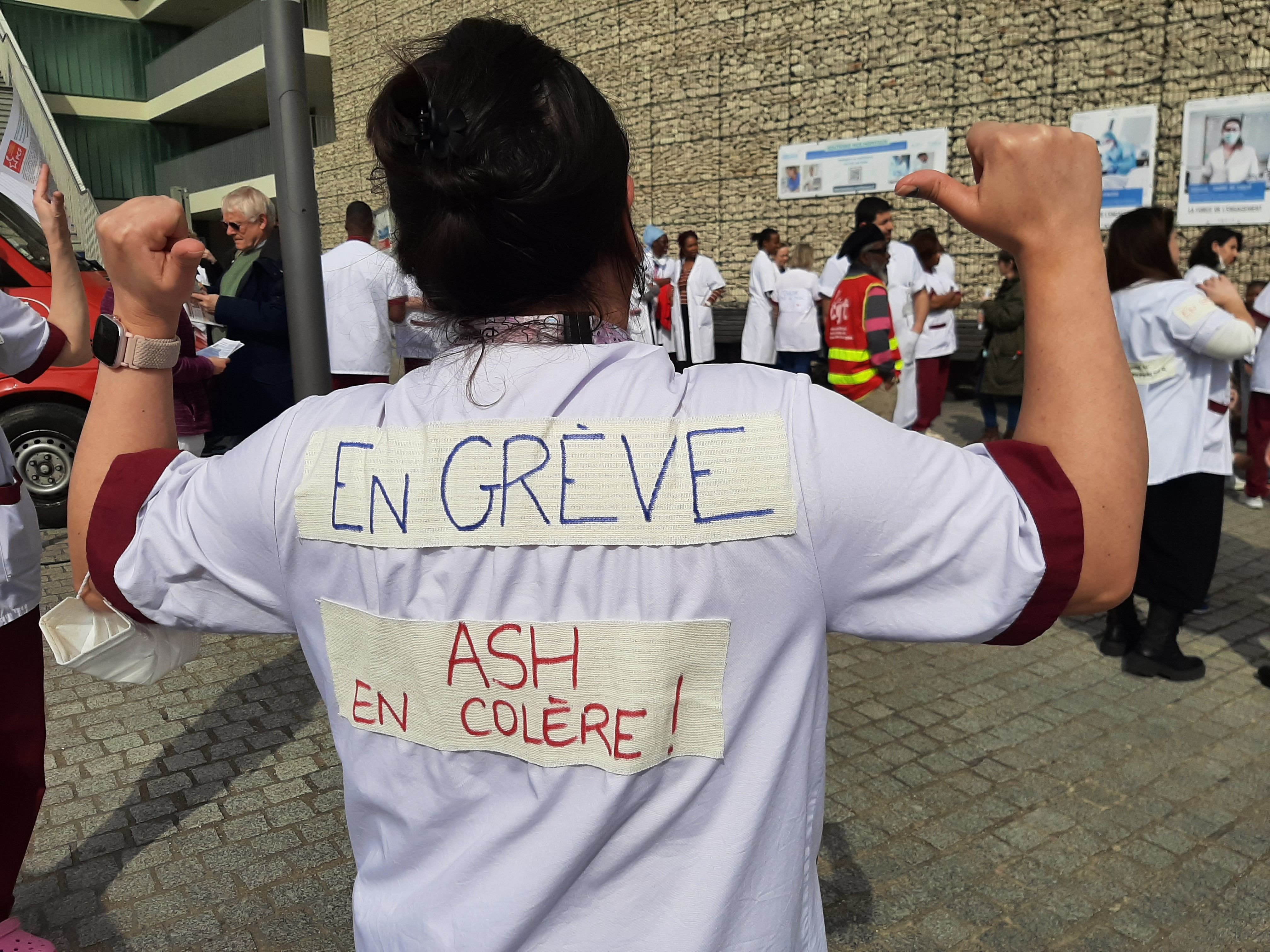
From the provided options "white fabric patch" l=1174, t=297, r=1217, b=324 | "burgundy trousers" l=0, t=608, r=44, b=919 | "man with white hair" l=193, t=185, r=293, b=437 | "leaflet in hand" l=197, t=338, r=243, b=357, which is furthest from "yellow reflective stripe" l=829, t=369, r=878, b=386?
"burgundy trousers" l=0, t=608, r=44, b=919

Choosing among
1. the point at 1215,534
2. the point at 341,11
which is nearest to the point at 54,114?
the point at 341,11

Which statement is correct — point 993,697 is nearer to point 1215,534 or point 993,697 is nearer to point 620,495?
point 1215,534

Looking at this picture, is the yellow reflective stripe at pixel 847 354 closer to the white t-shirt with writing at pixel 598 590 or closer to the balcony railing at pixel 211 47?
the white t-shirt with writing at pixel 598 590

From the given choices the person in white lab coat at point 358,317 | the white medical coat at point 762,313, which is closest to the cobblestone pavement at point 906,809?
the person in white lab coat at point 358,317

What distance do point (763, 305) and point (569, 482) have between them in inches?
428

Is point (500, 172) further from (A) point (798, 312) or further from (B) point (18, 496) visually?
(A) point (798, 312)

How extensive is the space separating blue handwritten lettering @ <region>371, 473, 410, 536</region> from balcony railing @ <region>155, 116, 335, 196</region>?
82.8 ft

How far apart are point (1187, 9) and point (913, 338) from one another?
17.8ft

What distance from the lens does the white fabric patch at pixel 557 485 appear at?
99cm

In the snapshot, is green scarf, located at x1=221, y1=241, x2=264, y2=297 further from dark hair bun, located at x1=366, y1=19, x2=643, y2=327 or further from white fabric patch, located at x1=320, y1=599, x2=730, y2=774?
white fabric patch, located at x1=320, y1=599, x2=730, y2=774

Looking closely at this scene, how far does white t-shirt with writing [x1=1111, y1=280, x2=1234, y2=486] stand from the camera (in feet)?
14.6

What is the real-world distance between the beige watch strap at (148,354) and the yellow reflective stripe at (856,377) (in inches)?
243

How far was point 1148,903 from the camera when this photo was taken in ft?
9.54

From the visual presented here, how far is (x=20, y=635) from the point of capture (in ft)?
8.42
